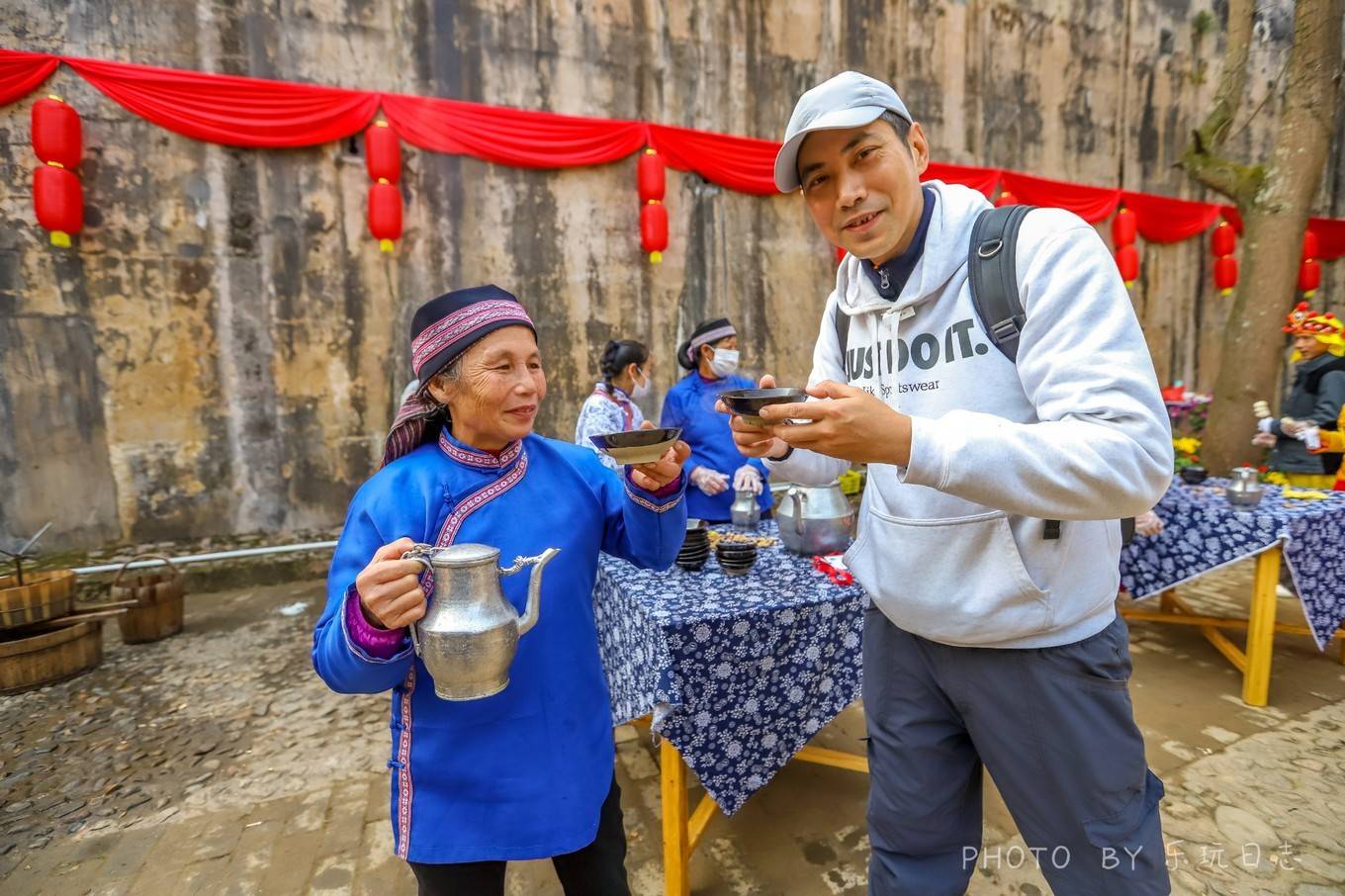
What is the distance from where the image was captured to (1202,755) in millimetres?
3264

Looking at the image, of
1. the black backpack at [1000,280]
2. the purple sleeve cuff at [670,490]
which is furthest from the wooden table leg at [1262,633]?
the purple sleeve cuff at [670,490]

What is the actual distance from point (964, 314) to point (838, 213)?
1.27ft

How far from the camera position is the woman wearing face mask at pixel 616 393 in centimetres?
433

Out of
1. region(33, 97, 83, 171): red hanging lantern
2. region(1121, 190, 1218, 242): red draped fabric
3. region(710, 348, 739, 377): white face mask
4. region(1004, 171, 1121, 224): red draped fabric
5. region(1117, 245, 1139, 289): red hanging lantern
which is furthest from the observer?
region(1121, 190, 1218, 242): red draped fabric

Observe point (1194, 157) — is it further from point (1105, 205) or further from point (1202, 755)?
point (1202, 755)

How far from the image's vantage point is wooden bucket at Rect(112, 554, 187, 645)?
16.4 feet

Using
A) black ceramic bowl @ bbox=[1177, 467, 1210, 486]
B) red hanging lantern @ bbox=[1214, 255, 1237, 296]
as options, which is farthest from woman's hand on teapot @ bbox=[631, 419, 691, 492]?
red hanging lantern @ bbox=[1214, 255, 1237, 296]

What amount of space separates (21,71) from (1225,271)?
54.0ft

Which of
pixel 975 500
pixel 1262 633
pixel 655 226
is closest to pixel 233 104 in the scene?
pixel 655 226

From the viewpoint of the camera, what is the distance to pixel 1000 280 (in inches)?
52.5

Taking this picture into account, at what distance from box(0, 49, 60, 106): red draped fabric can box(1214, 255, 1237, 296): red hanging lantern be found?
1613 centimetres

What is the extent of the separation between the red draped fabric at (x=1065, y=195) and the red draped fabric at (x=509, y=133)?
5765mm

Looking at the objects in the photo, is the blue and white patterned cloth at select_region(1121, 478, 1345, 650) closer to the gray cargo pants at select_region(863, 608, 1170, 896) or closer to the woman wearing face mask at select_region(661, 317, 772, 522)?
the woman wearing face mask at select_region(661, 317, 772, 522)

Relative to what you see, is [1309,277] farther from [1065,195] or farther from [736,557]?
[736,557]
